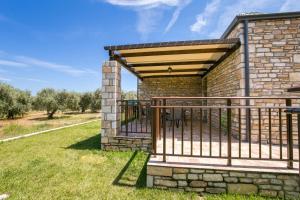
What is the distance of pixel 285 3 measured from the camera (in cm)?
475

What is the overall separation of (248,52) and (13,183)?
568 cm

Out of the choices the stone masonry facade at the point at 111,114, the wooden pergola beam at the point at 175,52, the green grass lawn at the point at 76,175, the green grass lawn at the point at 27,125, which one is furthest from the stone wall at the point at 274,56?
the green grass lawn at the point at 27,125

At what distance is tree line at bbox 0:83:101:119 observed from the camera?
17578 millimetres

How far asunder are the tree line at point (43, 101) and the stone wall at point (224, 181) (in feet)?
68.3

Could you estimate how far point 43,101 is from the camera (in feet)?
70.1

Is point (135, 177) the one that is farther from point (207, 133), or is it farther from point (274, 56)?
point (274, 56)

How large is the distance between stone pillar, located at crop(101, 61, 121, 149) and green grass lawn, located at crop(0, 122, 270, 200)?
46 cm

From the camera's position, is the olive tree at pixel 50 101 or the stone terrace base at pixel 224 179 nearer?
the stone terrace base at pixel 224 179

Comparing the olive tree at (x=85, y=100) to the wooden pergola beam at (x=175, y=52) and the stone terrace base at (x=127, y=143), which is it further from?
the stone terrace base at (x=127, y=143)

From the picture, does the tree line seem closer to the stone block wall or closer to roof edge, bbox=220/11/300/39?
roof edge, bbox=220/11/300/39

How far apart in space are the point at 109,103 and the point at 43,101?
71.0 feet

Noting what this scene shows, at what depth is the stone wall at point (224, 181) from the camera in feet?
7.16

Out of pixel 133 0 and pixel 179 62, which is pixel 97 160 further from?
pixel 133 0

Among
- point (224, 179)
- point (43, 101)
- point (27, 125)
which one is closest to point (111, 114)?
point (224, 179)
